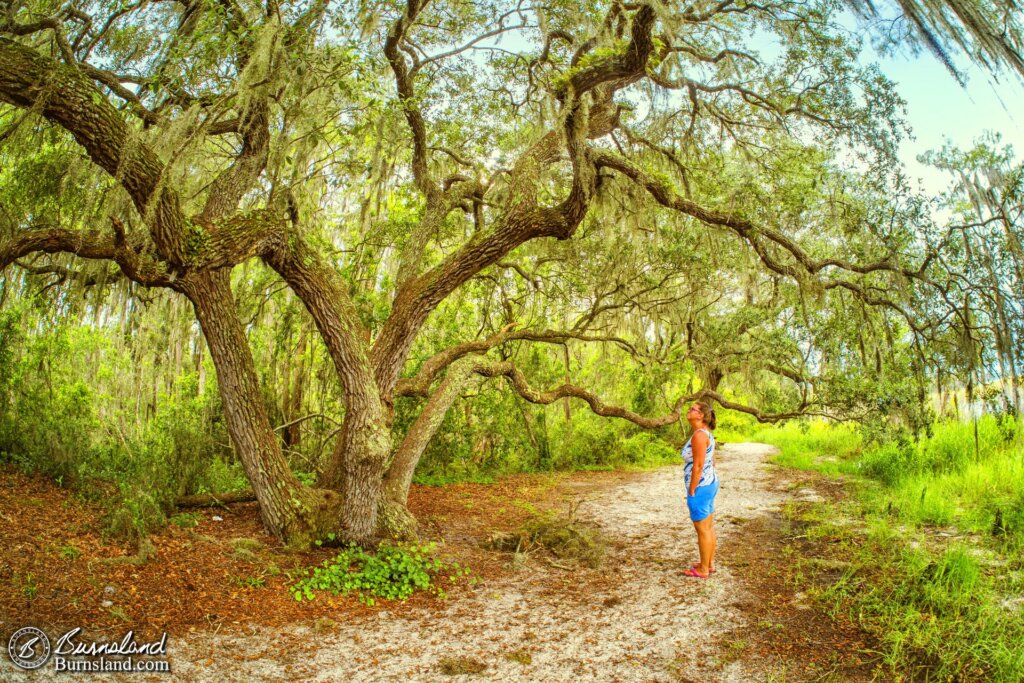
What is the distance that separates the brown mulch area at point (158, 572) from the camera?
10.3 ft

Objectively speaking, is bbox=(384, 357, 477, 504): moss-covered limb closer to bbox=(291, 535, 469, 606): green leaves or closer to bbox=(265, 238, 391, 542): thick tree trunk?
bbox=(265, 238, 391, 542): thick tree trunk

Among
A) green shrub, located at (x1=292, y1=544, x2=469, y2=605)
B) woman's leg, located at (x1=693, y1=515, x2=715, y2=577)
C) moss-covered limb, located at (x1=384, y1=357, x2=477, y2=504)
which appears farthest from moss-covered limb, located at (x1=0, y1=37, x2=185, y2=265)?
woman's leg, located at (x1=693, y1=515, x2=715, y2=577)

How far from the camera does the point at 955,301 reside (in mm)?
5539

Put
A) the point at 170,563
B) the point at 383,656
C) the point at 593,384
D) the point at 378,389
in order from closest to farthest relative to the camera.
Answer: the point at 383,656 < the point at 170,563 < the point at 378,389 < the point at 593,384

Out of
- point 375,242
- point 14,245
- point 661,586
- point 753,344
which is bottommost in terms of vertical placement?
point 661,586

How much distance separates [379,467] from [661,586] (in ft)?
7.57

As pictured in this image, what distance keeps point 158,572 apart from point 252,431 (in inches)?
49.2

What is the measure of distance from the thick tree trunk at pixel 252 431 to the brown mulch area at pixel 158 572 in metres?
0.21

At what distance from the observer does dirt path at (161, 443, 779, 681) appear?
117 inches

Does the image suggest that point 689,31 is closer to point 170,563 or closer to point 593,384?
point 170,563

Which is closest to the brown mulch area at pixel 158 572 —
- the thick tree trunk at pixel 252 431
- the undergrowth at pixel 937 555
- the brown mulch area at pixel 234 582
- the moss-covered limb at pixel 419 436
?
the brown mulch area at pixel 234 582

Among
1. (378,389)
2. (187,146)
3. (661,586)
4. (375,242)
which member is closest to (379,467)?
(378,389)

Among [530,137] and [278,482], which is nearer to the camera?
[278,482]

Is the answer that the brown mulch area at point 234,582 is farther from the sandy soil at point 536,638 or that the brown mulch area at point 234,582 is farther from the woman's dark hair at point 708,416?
the woman's dark hair at point 708,416
